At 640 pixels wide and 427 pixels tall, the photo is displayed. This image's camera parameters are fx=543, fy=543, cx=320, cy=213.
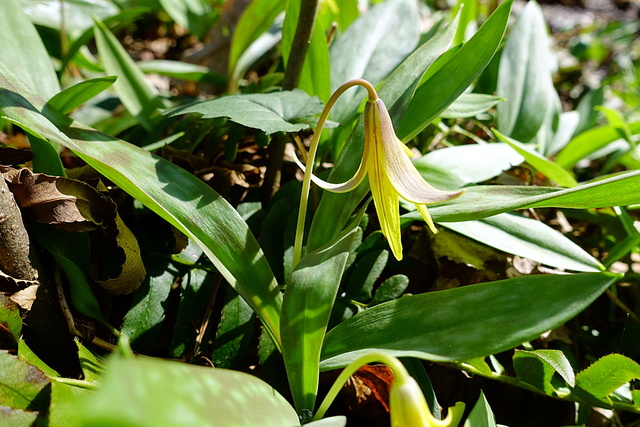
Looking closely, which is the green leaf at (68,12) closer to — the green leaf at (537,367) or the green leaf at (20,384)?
the green leaf at (20,384)

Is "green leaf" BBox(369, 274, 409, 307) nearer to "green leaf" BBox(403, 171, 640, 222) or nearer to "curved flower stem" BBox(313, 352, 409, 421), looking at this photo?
"green leaf" BBox(403, 171, 640, 222)

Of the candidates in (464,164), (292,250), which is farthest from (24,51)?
(464,164)

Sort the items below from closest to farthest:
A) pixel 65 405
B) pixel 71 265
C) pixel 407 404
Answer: pixel 407 404 → pixel 65 405 → pixel 71 265

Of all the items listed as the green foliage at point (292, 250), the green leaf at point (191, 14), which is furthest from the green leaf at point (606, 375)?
the green leaf at point (191, 14)

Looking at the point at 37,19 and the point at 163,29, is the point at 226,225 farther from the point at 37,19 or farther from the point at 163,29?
the point at 163,29

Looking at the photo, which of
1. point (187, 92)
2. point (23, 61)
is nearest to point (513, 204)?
point (23, 61)

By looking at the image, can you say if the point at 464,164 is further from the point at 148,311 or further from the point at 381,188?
the point at 148,311

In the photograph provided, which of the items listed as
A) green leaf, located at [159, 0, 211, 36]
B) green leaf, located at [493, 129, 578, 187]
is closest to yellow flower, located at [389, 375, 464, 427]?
green leaf, located at [493, 129, 578, 187]
